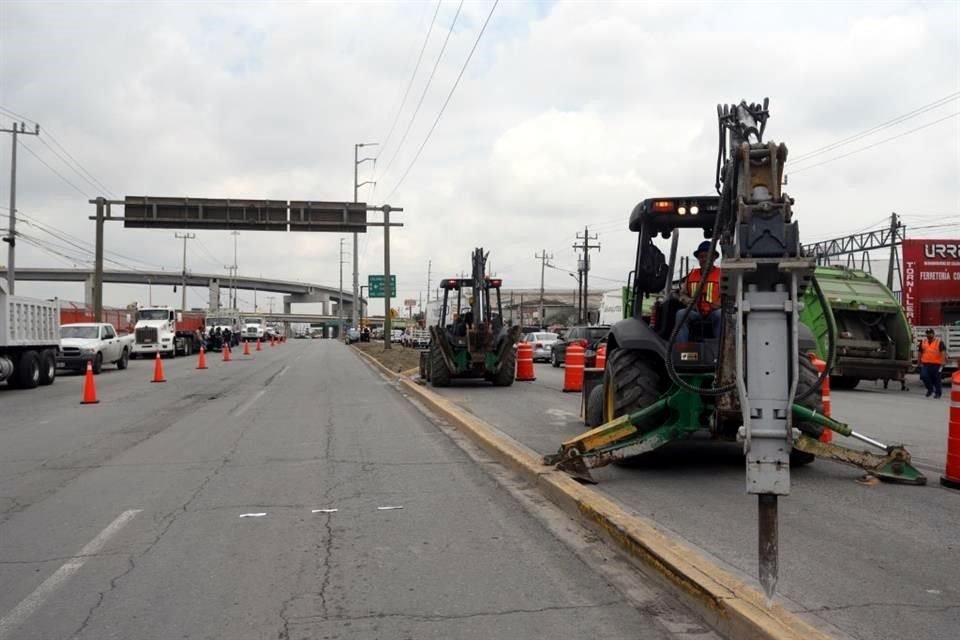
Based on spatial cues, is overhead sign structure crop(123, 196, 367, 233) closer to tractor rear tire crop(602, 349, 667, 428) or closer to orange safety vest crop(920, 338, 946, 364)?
orange safety vest crop(920, 338, 946, 364)

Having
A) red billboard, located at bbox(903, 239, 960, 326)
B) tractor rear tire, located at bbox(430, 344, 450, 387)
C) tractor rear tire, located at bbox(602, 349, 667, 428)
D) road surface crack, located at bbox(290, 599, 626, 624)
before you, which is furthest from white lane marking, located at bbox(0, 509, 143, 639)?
red billboard, located at bbox(903, 239, 960, 326)

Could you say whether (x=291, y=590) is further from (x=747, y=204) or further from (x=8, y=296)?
(x=8, y=296)

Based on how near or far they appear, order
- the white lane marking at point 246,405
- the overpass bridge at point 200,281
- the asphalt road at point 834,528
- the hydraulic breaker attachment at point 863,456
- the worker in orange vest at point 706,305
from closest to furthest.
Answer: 1. the asphalt road at point 834,528
2. the hydraulic breaker attachment at point 863,456
3. the worker in orange vest at point 706,305
4. the white lane marking at point 246,405
5. the overpass bridge at point 200,281

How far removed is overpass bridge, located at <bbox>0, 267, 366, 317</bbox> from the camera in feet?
367

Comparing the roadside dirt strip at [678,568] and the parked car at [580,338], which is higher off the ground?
the parked car at [580,338]

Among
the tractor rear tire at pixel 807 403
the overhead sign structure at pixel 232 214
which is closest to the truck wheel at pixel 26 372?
the overhead sign structure at pixel 232 214

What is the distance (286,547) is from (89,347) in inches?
1047

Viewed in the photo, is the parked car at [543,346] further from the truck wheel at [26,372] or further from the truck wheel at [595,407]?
the truck wheel at [595,407]

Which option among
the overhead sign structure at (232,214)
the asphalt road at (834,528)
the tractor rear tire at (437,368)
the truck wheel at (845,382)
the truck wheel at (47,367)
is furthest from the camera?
the overhead sign structure at (232,214)

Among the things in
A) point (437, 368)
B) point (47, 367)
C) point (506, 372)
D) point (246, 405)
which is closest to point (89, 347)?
point (47, 367)

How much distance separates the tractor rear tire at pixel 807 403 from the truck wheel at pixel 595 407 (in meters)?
2.97

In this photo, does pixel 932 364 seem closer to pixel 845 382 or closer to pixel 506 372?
pixel 845 382

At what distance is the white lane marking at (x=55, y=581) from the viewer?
4.93 metres

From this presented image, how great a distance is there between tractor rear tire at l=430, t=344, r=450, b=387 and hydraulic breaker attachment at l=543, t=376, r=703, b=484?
1258cm
